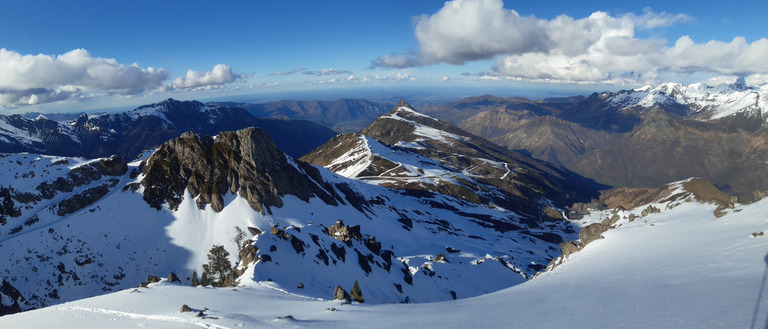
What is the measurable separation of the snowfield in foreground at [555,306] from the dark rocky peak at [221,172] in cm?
5240

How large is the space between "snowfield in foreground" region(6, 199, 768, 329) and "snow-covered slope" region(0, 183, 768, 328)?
0.07m

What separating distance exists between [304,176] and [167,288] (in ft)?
246

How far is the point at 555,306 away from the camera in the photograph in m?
26.6

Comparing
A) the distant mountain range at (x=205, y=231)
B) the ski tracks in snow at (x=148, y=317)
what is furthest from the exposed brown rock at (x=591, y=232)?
the ski tracks in snow at (x=148, y=317)

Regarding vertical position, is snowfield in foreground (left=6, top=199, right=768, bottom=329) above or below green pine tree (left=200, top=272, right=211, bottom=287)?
above

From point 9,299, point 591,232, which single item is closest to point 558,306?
point 591,232

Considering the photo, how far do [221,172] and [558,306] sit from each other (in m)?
88.9

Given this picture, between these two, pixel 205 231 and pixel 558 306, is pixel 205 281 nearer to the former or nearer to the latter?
pixel 205 231

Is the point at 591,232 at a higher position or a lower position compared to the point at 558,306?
lower

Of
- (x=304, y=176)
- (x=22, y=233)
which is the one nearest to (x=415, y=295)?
(x=304, y=176)

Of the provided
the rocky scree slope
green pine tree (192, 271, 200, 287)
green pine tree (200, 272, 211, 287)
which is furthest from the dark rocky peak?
green pine tree (200, 272, 211, 287)

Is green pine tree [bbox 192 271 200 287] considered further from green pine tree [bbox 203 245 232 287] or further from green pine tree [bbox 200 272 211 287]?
green pine tree [bbox 203 245 232 287]

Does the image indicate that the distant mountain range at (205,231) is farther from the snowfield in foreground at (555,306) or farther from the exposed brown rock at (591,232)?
the exposed brown rock at (591,232)

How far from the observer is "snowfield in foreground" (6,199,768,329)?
2170 cm
